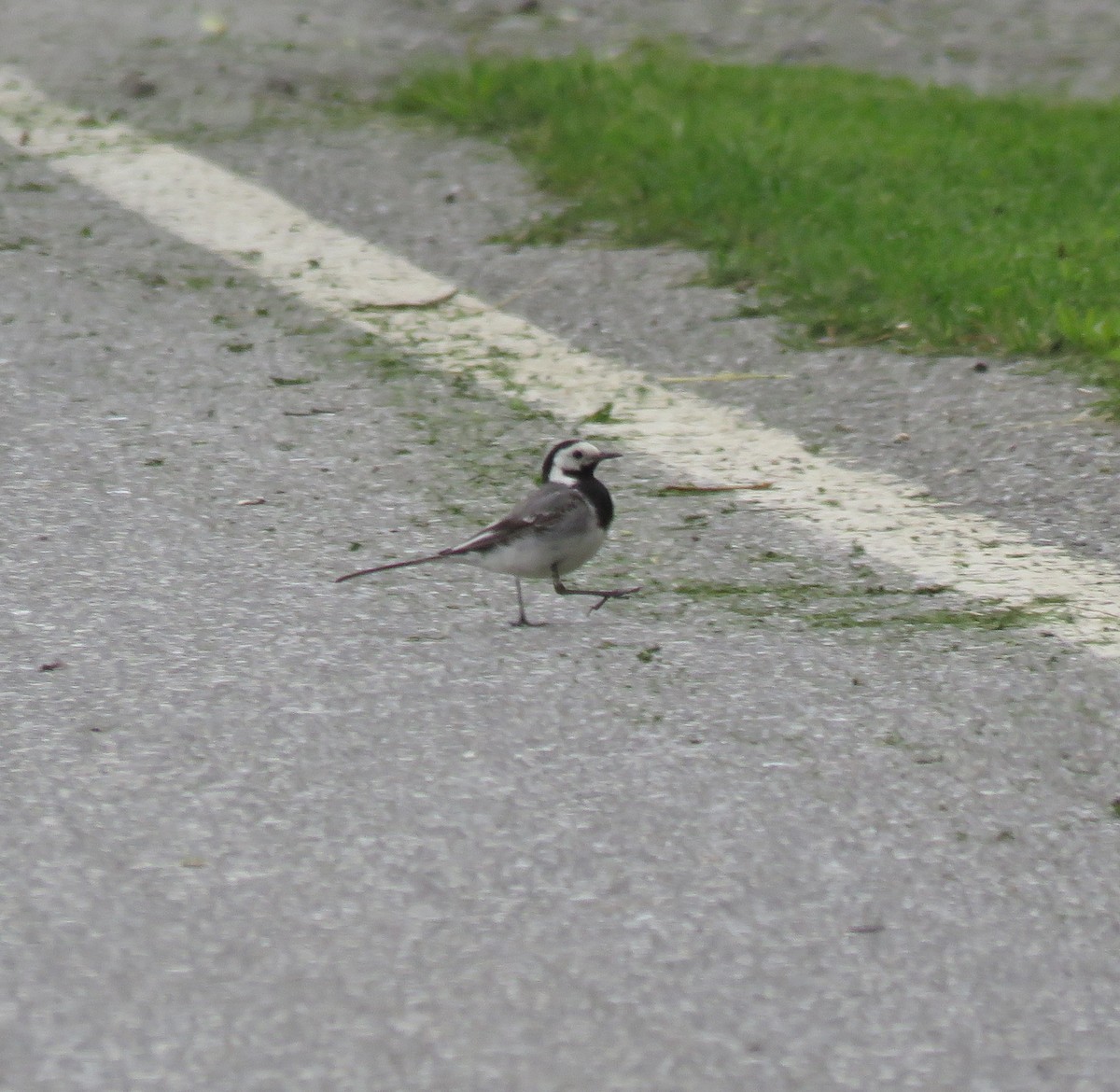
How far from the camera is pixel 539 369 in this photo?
635 cm

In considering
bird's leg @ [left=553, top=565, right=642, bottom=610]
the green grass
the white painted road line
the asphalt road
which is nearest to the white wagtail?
bird's leg @ [left=553, top=565, right=642, bottom=610]

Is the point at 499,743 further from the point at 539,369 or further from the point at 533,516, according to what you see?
the point at 539,369

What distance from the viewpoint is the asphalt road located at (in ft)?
9.90

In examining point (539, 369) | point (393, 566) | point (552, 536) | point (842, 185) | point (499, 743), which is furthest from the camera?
point (842, 185)

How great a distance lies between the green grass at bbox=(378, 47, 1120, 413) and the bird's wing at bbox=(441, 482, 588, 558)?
1837mm

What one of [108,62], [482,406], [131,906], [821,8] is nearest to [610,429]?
[482,406]

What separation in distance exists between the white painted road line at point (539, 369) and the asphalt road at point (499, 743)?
0.12 metres

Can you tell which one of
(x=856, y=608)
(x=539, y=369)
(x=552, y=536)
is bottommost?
(x=539, y=369)

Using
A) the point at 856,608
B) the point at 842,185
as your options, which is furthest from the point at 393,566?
the point at 842,185

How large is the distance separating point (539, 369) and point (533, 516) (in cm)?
177

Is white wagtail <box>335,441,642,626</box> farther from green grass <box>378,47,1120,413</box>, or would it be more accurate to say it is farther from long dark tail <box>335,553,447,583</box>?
green grass <box>378,47,1120,413</box>

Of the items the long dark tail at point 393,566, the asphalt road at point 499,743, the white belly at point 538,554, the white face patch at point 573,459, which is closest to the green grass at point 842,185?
the asphalt road at point 499,743

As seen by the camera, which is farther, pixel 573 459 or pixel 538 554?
pixel 573 459

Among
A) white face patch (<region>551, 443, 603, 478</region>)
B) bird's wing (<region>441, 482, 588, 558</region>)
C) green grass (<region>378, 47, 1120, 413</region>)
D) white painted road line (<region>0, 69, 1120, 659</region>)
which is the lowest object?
white painted road line (<region>0, 69, 1120, 659</region>)
